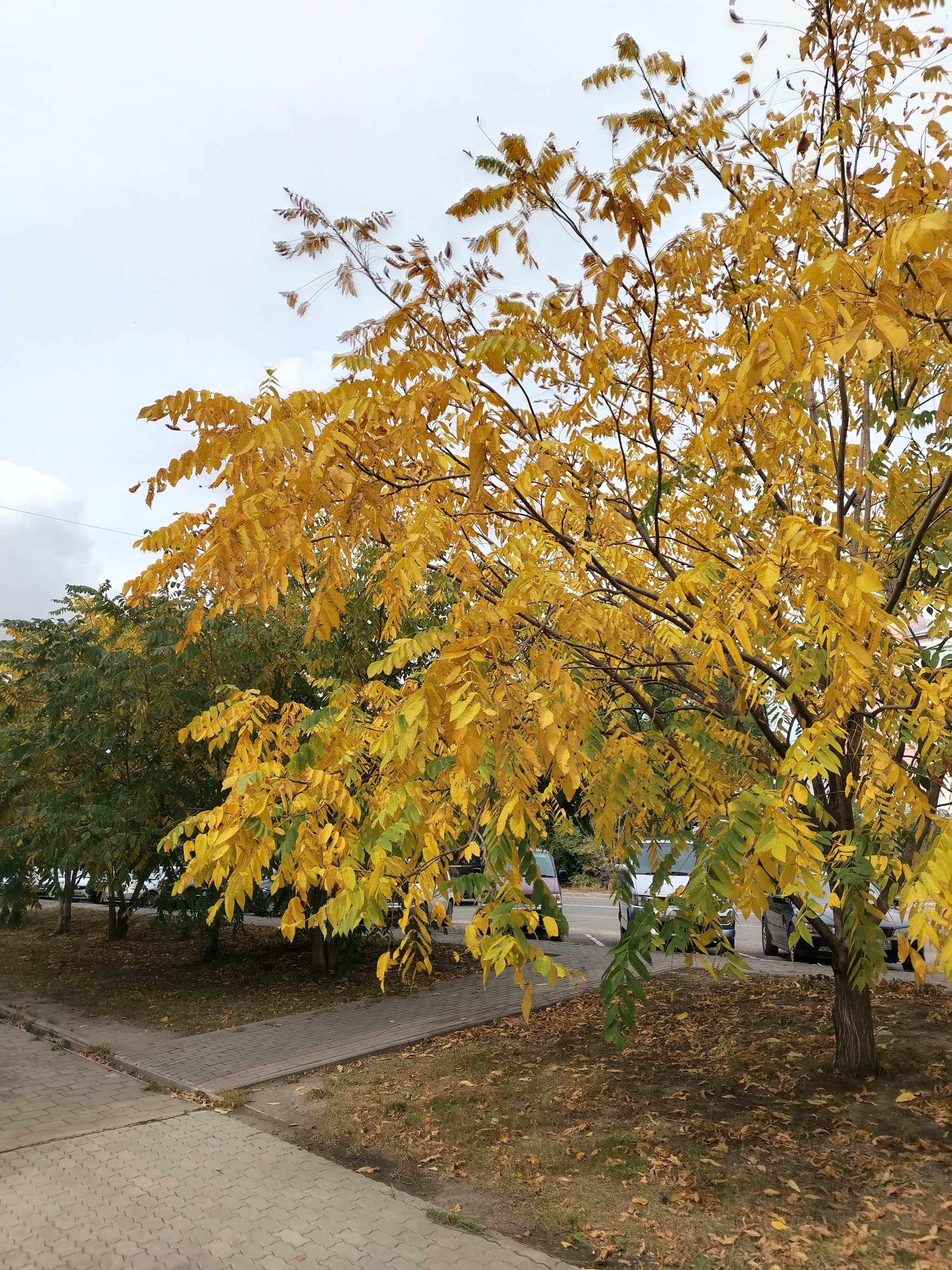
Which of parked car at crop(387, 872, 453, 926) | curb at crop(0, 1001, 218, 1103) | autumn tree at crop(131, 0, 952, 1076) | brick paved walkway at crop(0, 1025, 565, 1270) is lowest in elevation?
curb at crop(0, 1001, 218, 1103)

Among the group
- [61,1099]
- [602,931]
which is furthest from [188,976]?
[602,931]

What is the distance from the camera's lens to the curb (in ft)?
22.0

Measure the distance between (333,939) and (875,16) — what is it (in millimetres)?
11594

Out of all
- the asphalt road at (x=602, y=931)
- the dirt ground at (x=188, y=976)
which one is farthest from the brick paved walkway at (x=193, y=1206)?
the dirt ground at (x=188, y=976)

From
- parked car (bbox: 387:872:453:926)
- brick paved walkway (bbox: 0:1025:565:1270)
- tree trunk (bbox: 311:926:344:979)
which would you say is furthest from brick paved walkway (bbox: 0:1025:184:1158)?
tree trunk (bbox: 311:926:344:979)

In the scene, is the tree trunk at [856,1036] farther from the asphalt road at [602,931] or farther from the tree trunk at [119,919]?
the tree trunk at [119,919]

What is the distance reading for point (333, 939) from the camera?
38.6ft

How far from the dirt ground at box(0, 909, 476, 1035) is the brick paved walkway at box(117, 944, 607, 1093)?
49 cm

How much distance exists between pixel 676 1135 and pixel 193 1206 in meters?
2.97

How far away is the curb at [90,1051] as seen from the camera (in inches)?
264

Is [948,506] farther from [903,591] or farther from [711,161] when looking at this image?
Result: [711,161]

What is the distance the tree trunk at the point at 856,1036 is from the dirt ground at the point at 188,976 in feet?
20.8

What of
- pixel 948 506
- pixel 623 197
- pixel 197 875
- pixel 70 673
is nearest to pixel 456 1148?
pixel 197 875

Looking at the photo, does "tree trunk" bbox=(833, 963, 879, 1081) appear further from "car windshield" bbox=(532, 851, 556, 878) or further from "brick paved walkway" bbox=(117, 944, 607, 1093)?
"car windshield" bbox=(532, 851, 556, 878)
